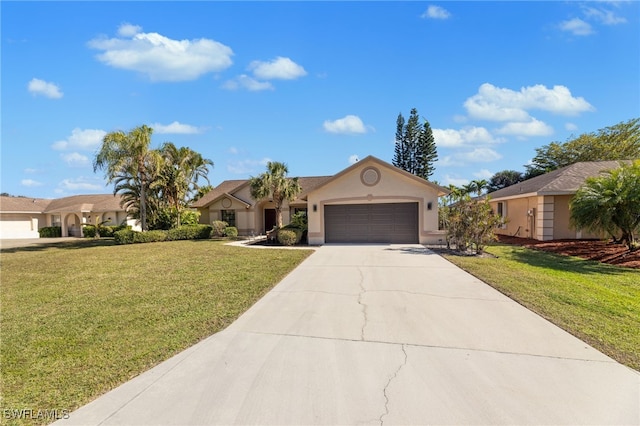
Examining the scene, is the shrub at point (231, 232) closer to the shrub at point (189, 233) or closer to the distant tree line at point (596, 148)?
the shrub at point (189, 233)

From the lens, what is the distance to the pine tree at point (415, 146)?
40031mm

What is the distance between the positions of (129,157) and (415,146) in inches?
1324

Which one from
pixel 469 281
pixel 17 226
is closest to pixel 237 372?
pixel 469 281

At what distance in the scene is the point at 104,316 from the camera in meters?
5.81

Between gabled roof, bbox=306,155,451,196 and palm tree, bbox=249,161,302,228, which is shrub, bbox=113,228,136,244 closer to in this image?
palm tree, bbox=249,161,302,228

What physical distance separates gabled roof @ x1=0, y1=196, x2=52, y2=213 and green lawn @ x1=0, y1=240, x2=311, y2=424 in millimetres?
26400

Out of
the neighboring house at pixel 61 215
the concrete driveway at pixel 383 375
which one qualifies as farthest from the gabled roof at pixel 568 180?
the neighboring house at pixel 61 215

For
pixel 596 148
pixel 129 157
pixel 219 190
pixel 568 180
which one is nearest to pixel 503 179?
pixel 596 148

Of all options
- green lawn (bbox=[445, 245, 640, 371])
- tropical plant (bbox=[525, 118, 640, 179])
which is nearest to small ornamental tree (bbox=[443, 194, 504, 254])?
green lawn (bbox=[445, 245, 640, 371])

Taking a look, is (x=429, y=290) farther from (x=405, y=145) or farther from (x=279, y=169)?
(x=405, y=145)

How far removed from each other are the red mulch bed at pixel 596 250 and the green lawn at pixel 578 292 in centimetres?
89

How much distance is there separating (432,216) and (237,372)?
45.7ft

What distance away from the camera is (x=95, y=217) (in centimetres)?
3073

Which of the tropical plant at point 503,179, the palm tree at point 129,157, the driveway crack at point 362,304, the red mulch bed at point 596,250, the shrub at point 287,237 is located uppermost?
the tropical plant at point 503,179
